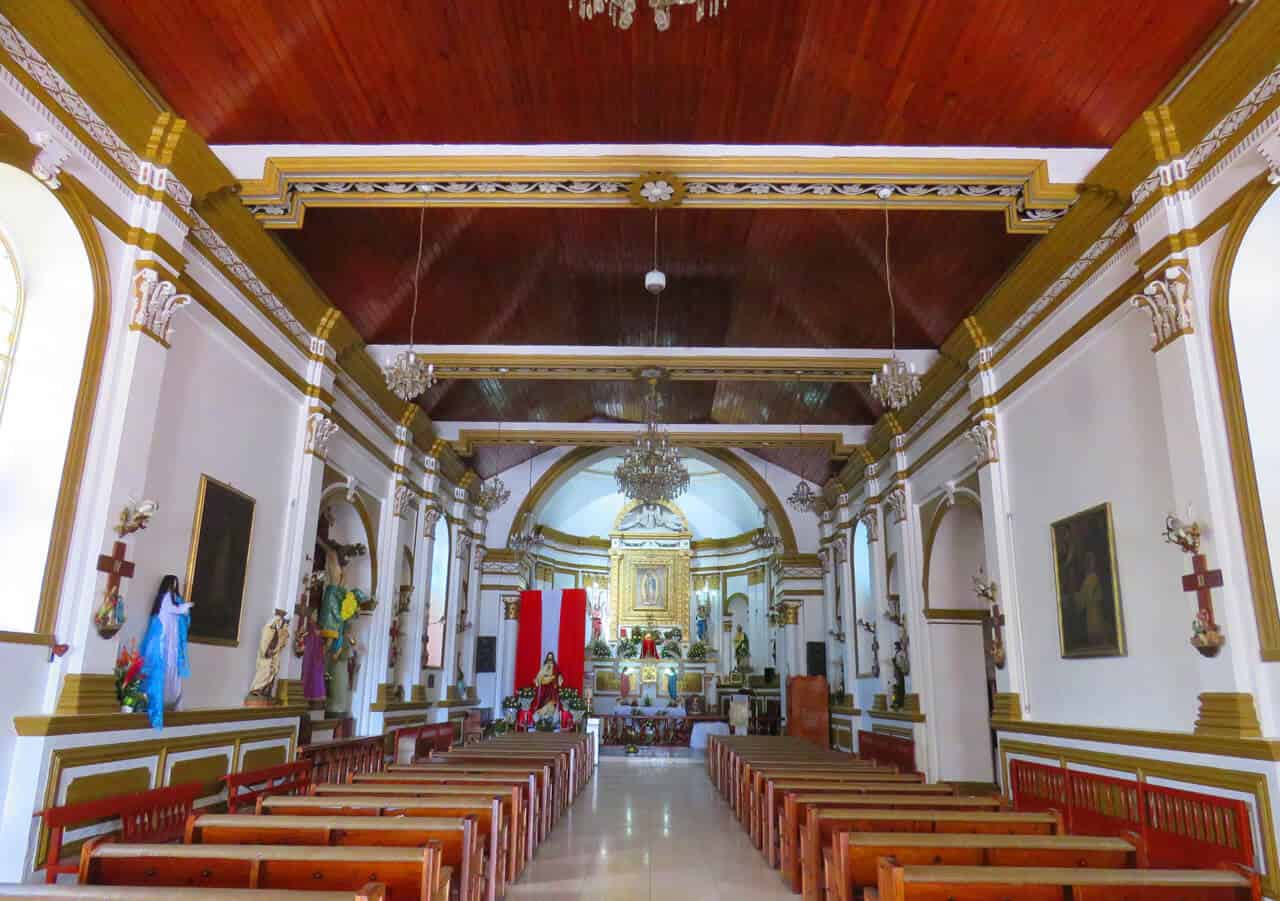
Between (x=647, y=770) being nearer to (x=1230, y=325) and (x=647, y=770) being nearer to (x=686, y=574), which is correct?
(x=686, y=574)

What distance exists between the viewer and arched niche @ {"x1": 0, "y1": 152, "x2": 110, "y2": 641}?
494 cm

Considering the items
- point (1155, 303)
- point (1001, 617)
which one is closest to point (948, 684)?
point (1001, 617)

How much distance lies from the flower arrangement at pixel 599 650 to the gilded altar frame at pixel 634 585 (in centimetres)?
85

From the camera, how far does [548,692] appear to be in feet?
53.5

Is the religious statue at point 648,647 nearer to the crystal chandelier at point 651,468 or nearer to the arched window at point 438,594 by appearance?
the arched window at point 438,594

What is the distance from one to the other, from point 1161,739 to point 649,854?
3.97m

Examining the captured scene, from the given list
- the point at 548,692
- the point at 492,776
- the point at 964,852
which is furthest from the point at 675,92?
the point at 548,692

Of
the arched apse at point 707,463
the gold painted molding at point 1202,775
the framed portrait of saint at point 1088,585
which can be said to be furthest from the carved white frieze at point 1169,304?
the arched apse at point 707,463

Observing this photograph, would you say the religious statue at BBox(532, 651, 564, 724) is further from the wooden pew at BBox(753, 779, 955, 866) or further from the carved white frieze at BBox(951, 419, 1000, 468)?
the carved white frieze at BBox(951, 419, 1000, 468)

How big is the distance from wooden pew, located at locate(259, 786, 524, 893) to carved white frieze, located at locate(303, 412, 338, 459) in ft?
13.5

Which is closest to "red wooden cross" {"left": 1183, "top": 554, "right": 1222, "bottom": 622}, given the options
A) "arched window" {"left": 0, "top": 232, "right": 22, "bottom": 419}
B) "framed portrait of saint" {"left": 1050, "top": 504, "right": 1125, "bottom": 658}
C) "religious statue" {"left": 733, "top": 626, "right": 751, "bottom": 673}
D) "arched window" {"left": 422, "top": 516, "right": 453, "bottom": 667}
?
"framed portrait of saint" {"left": 1050, "top": 504, "right": 1125, "bottom": 658}

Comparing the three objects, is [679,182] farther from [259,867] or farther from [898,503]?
[898,503]

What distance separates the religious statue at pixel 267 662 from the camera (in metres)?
7.42

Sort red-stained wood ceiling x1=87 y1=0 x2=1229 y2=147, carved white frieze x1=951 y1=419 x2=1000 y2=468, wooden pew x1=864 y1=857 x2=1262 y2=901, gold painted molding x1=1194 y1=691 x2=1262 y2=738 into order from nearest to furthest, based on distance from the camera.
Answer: wooden pew x1=864 y1=857 x2=1262 y2=901 → gold painted molding x1=1194 y1=691 x2=1262 y2=738 → red-stained wood ceiling x1=87 y1=0 x2=1229 y2=147 → carved white frieze x1=951 y1=419 x2=1000 y2=468
